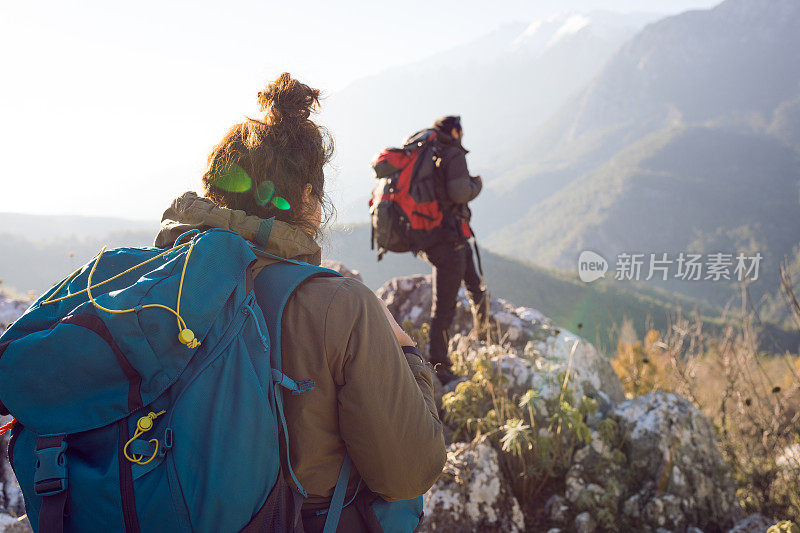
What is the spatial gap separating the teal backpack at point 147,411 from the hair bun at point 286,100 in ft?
1.95

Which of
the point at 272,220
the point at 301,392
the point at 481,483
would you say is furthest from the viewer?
the point at 481,483

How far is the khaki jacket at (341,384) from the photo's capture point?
4.07ft

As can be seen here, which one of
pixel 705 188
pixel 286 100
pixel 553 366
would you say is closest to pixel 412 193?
pixel 553 366

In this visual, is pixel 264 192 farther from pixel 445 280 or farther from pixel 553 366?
pixel 553 366

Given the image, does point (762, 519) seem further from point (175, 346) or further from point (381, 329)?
point (175, 346)

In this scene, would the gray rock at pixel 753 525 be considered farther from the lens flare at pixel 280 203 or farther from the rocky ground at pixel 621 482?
the lens flare at pixel 280 203

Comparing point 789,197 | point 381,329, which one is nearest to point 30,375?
point 381,329

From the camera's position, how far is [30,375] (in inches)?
40.4

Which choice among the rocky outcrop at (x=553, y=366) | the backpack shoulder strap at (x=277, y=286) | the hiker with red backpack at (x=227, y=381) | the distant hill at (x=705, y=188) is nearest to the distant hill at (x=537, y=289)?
the distant hill at (x=705, y=188)

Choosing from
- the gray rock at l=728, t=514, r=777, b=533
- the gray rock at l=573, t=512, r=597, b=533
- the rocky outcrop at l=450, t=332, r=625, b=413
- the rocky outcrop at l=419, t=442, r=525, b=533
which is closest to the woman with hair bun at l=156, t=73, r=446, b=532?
the rocky outcrop at l=419, t=442, r=525, b=533

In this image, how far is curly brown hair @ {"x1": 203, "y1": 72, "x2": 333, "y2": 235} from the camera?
1.46m

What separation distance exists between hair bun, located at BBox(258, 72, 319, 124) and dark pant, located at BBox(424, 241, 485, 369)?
8.88 ft

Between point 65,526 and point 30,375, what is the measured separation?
0.36 meters

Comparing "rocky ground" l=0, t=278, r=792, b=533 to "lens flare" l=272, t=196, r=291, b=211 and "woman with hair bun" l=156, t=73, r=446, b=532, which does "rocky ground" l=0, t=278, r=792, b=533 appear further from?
"lens flare" l=272, t=196, r=291, b=211
